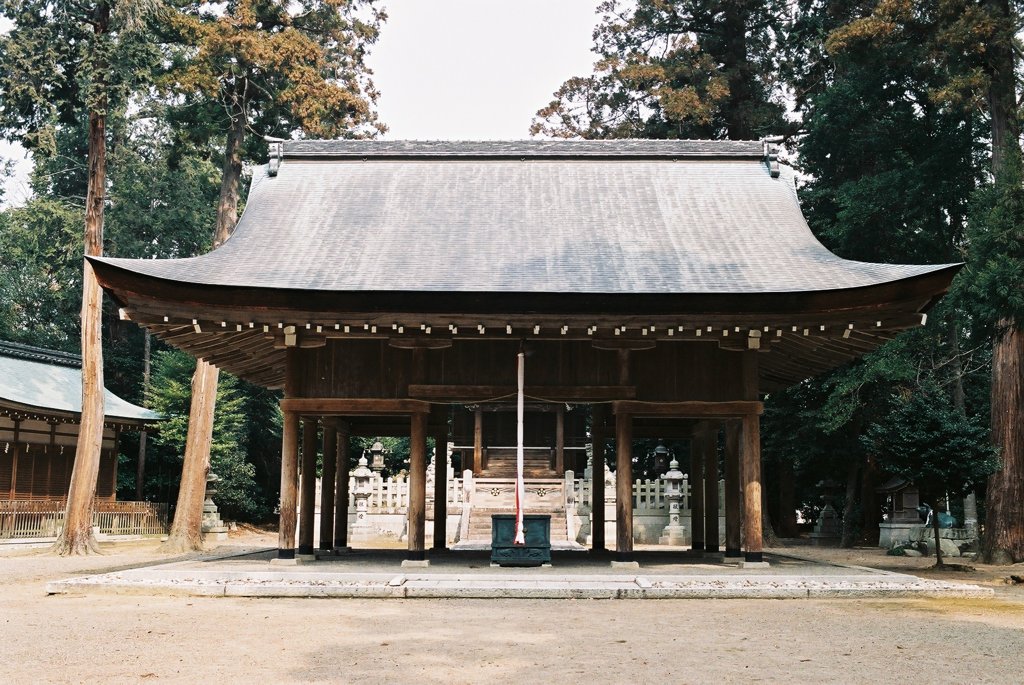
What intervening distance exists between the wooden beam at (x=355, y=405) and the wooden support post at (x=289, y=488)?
0.78 feet

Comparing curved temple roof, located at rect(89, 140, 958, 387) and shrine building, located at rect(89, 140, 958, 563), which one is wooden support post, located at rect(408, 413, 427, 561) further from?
curved temple roof, located at rect(89, 140, 958, 387)

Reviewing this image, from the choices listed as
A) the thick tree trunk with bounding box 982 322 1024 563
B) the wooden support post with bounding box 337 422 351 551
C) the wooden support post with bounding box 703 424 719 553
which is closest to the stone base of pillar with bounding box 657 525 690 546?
the thick tree trunk with bounding box 982 322 1024 563

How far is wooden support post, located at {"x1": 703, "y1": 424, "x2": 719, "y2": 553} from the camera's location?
18.0 m

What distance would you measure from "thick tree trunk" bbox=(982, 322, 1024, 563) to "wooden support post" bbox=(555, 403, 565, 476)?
18.3 metres

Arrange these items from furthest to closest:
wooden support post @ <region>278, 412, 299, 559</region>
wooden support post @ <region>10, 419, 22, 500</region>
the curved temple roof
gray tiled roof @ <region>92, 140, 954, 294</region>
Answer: wooden support post @ <region>10, 419, 22, 500</region> → wooden support post @ <region>278, 412, 299, 559</region> → gray tiled roof @ <region>92, 140, 954, 294</region> → the curved temple roof

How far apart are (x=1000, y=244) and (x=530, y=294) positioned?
35.9 feet

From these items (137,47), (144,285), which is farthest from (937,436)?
(137,47)

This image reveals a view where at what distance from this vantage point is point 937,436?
1780cm

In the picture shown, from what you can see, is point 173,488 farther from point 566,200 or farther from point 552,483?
point 566,200

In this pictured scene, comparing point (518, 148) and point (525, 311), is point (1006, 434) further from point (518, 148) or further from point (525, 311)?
point (525, 311)

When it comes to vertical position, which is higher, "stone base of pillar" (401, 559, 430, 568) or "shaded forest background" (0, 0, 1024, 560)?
"shaded forest background" (0, 0, 1024, 560)

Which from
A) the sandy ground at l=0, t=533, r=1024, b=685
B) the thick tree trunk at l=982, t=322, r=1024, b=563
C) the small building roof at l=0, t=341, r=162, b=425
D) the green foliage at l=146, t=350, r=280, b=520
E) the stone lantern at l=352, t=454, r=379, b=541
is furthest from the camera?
the green foliage at l=146, t=350, r=280, b=520

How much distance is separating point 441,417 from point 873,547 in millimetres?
16123

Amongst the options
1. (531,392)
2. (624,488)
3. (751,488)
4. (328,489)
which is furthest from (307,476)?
(751,488)
